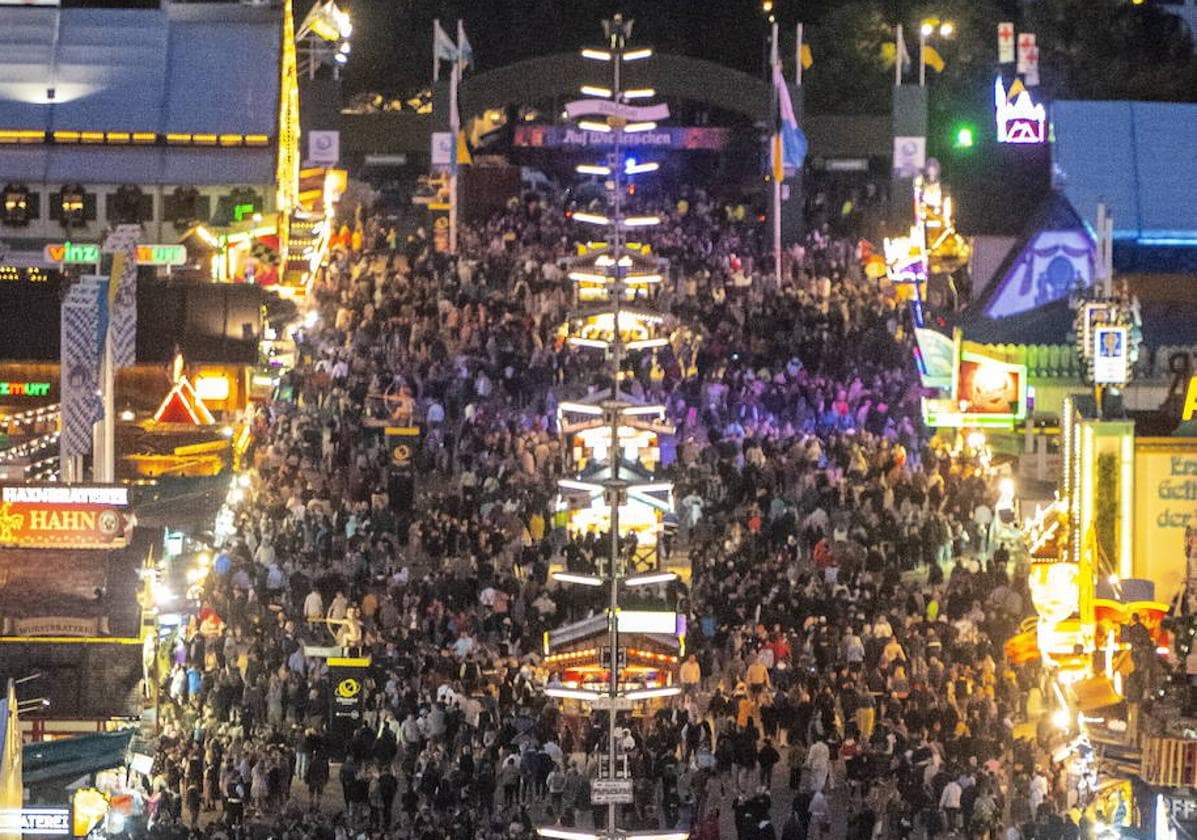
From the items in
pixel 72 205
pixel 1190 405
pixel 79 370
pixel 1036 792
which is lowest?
pixel 1036 792

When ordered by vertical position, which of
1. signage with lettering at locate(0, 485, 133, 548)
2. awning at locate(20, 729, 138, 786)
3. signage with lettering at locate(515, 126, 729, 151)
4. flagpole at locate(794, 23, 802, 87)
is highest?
flagpole at locate(794, 23, 802, 87)

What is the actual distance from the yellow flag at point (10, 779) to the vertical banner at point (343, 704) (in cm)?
1282

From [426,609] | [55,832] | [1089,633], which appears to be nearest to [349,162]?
[426,609]

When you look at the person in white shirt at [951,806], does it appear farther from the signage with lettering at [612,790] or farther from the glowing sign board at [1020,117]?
the glowing sign board at [1020,117]

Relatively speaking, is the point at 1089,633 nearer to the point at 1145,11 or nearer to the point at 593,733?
the point at 593,733

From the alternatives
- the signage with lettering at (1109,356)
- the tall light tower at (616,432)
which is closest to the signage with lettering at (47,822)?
the tall light tower at (616,432)

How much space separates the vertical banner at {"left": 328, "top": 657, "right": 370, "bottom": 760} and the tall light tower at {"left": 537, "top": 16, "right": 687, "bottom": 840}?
3530 millimetres

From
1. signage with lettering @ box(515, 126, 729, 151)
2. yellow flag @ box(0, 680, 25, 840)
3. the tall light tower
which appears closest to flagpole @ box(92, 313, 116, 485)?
the tall light tower

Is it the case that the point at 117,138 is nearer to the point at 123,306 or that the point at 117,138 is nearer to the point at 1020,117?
the point at 123,306

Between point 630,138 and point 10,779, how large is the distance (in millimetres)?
59287

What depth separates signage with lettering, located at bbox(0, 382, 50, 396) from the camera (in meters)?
65.6

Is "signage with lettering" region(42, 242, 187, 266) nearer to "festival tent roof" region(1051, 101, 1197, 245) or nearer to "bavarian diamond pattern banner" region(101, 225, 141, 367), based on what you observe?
"bavarian diamond pattern banner" region(101, 225, 141, 367)

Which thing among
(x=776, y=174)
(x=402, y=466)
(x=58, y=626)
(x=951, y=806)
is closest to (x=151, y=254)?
(x=402, y=466)

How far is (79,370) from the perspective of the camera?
180ft
